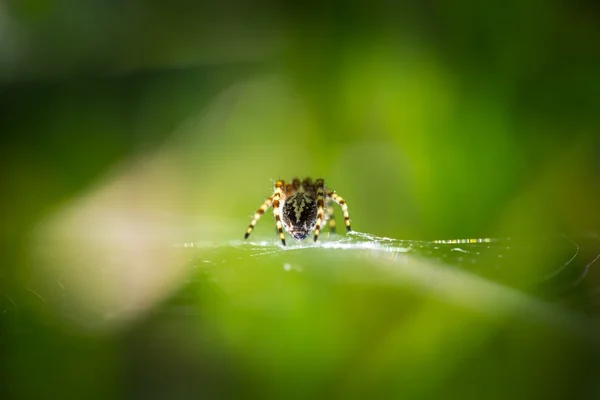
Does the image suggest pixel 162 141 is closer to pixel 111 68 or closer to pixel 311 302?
pixel 111 68

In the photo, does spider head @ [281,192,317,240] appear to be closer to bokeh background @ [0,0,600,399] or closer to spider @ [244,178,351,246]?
spider @ [244,178,351,246]

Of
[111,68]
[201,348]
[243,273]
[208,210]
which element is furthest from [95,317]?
[111,68]

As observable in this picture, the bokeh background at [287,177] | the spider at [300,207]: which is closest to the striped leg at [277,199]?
the spider at [300,207]

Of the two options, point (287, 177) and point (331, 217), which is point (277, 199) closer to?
point (331, 217)

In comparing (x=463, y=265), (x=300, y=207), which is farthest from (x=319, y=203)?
(x=463, y=265)

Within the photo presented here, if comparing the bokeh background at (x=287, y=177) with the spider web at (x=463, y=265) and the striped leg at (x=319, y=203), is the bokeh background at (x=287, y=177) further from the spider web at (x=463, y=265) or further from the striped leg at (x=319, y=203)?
the striped leg at (x=319, y=203)

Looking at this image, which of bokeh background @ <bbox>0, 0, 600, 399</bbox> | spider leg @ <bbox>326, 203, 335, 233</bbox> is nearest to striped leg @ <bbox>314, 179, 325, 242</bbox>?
spider leg @ <bbox>326, 203, 335, 233</bbox>
